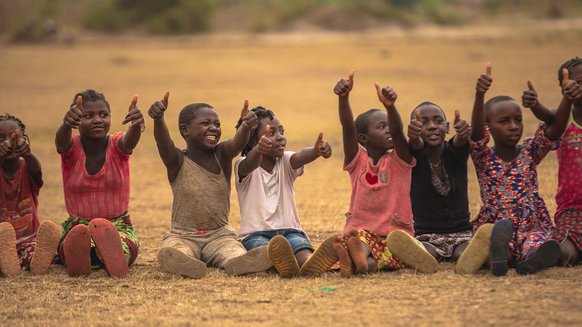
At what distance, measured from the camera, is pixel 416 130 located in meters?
5.94

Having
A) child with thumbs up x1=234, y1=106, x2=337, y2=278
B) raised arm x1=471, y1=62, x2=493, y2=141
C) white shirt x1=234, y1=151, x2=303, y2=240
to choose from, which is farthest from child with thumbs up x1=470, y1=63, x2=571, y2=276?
white shirt x1=234, y1=151, x2=303, y2=240

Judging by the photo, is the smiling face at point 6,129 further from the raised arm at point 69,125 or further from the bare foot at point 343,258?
the bare foot at point 343,258

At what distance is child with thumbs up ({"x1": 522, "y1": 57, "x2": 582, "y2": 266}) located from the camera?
19.8 ft

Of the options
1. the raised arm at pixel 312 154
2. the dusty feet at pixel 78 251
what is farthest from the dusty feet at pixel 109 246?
the raised arm at pixel 312 154

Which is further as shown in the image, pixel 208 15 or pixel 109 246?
pixel 208 15

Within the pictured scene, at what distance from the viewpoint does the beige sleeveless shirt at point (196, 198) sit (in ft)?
21.1

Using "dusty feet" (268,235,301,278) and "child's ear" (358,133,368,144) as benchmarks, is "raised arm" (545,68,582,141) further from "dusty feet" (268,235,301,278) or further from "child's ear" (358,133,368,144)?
"dusty feet" (268,235,301,278)

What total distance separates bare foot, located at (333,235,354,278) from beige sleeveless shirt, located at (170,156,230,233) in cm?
111

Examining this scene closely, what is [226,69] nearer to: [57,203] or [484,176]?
[57,203]

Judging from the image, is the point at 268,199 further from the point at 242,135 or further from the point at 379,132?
the point at 379,132

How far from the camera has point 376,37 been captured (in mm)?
32781

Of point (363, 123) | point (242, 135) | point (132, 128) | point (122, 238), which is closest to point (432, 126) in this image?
point (363, 123)

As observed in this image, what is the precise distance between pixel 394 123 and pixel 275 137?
0.89 meters

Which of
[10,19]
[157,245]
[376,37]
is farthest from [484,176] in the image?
[10,19]
